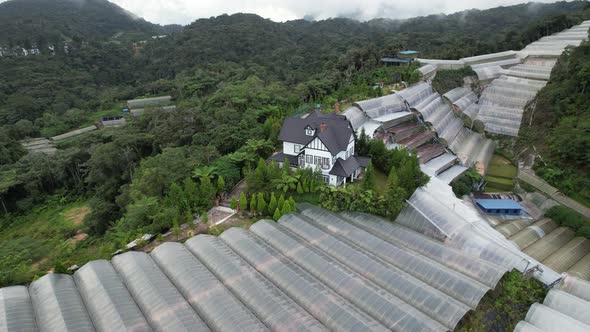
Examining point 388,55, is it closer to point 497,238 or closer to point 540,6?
point 497,238

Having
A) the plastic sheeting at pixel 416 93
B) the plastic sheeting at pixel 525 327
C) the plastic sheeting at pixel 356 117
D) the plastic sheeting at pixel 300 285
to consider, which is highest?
the plastic sheeting at pixel 416 93

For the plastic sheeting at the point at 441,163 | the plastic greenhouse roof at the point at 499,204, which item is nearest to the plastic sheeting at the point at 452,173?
the plastic sheeting at the point at 441,163

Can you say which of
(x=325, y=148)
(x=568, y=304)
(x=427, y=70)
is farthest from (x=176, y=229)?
(x=427, y=70)

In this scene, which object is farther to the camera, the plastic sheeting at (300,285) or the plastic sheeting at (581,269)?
the plastic sheeting at (581,269)

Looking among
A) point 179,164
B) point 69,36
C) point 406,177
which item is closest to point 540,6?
point 406,177

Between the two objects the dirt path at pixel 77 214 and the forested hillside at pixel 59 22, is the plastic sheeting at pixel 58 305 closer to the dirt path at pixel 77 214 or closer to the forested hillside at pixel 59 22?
the dirt path at pixel 77 214
